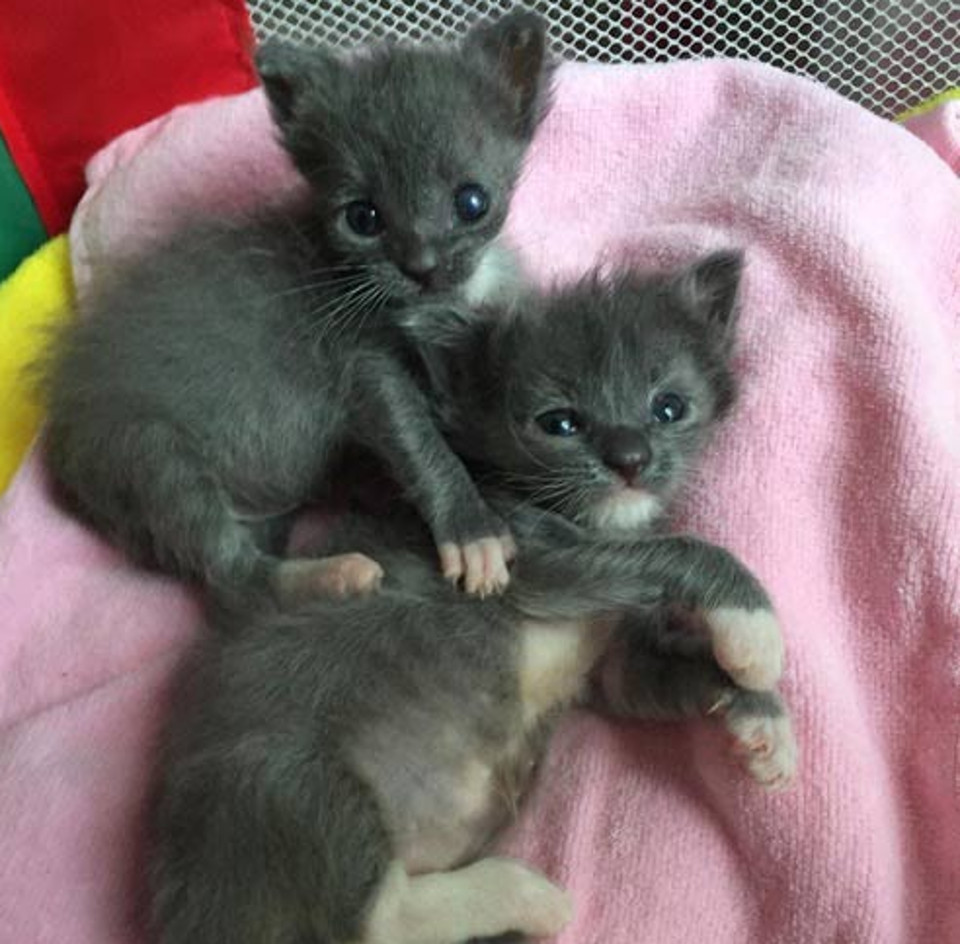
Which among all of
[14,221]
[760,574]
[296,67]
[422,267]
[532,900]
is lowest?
[532,900]

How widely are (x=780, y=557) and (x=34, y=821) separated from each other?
1.28 m

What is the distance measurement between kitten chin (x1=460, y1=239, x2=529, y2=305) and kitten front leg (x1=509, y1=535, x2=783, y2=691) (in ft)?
1.43

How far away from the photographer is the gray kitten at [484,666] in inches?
68.9

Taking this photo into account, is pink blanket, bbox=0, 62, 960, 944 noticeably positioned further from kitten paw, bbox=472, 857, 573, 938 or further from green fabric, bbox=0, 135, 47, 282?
green fabric, bbox=0, 135, 47, 282

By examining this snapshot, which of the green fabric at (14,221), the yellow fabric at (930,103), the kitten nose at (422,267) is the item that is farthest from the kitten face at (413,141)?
the yellow fabric at (930,103)

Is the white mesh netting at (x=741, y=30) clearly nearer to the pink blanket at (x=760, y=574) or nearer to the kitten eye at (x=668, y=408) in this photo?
the pink blanket at (x=760, y=574)

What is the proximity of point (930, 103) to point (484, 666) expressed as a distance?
1.68 meters

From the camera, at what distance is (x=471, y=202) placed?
2141 mm

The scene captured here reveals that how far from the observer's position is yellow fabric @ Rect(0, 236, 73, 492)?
2.61 meters

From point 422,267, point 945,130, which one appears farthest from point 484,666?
point 945,130

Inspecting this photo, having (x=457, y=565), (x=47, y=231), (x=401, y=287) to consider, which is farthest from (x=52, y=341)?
(x=457, y=565)

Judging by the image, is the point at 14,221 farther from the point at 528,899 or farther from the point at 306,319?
the point at 528,899

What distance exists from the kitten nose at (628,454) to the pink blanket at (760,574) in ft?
0.99

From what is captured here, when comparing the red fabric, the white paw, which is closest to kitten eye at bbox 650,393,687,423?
the white paw
